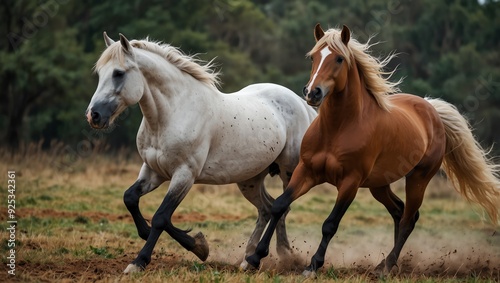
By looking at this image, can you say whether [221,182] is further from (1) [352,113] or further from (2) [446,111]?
(2) [446,111]

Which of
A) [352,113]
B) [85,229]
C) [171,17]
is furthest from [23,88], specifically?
[352,113]

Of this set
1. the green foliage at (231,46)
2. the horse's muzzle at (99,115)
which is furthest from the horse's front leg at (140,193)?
the green foliage at (231,46)

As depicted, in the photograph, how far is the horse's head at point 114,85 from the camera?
21.5ft

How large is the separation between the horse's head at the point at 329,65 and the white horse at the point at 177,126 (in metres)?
1.19

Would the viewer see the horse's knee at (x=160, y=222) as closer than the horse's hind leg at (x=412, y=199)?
Yes

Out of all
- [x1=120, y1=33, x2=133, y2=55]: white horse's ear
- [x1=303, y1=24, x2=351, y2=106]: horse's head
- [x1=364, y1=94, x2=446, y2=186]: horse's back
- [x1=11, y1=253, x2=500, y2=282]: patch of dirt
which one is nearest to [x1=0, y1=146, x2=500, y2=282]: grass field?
[x1=11, y1=253, x2=500, y2=282]: patch of dirt

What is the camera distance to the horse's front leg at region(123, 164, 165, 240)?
713cm

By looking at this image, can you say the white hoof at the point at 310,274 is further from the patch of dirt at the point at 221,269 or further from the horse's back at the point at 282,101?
the horse's back at the point at 282,101

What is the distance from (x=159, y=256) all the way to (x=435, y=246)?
418cm

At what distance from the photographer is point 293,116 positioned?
8477mm

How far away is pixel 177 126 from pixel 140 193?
0.75 meters

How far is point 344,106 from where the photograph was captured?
23.1 feet

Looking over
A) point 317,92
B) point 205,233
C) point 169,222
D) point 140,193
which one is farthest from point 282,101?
point 205,233

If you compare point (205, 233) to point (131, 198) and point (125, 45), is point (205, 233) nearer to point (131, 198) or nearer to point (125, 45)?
point (131, 198)
